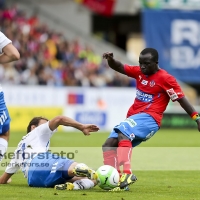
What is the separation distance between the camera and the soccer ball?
321 inches

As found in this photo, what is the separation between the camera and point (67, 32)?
31984mm

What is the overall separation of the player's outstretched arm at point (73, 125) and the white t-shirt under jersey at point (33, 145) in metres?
0.19

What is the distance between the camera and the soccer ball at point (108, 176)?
8.16 metres

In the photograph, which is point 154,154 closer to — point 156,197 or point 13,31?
point 156,197

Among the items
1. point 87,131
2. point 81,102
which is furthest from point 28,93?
point 87,131

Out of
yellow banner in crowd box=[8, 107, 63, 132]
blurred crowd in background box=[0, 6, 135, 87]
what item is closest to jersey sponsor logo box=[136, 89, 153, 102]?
yellow banner in crowd box=[8, 107, 63, 132]

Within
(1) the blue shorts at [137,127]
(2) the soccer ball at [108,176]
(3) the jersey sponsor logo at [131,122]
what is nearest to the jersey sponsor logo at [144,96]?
(1) the blue shorts at [137,127]

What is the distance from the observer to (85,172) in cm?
787

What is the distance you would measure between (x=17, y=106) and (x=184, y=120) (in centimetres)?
714

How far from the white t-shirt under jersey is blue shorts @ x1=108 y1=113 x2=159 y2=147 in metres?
0.95

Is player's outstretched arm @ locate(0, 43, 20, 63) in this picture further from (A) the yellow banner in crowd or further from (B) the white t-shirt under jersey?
(A) the yellow banner in crowd

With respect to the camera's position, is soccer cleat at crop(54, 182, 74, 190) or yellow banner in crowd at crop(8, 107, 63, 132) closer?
soccer cleat at crop(54, 182, 74, 190)

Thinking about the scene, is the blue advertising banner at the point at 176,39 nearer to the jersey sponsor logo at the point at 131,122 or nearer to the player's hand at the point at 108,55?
the player's hand at the point at 108,55

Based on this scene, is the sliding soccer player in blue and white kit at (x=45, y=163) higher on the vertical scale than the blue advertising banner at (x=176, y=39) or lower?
lower
